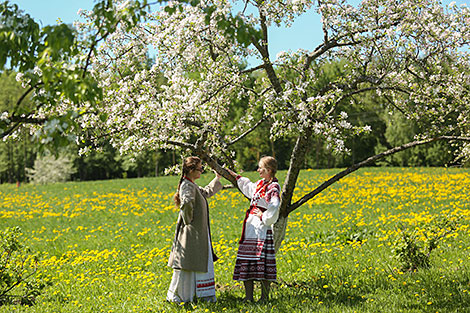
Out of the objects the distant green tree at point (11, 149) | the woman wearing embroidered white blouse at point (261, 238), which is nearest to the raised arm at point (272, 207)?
the woman wearing embroidered white blouse at point (261, 238)

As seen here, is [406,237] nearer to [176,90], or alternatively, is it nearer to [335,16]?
[335,16]

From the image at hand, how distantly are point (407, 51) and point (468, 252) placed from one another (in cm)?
369

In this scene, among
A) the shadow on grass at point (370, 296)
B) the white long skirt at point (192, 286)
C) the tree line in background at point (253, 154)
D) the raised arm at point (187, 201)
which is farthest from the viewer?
the tree line in background at point (253, 154)

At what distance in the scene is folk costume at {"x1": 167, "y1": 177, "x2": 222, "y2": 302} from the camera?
19.5 feet

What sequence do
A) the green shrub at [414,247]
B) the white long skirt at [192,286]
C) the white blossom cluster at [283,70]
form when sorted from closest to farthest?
1. the white blossom cluster at [283,70]
2. the white long skirt at [192,286]
3. the green shrub at [414,247]

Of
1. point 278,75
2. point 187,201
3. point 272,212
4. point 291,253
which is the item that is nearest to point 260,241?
point 272,212

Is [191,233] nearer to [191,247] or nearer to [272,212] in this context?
[191,247]

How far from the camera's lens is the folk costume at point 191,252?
5957mm

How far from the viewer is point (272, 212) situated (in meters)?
5.56

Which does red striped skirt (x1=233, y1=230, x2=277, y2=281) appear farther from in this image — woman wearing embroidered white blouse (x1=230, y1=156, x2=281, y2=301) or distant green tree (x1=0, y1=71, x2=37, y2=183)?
distant green tree (x1=0, y1=71, x2=37, y2=183)

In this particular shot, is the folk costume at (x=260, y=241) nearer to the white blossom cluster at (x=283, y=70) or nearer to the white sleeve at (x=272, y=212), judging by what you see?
the white sleeve at (x=272, y=212)

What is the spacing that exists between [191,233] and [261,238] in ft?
3.23

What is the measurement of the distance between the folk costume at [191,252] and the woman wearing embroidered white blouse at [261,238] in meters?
0.51

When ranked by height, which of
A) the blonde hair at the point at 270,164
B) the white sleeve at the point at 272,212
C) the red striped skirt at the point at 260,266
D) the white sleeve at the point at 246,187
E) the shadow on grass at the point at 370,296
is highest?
the blonde hair at the point at 270,164
